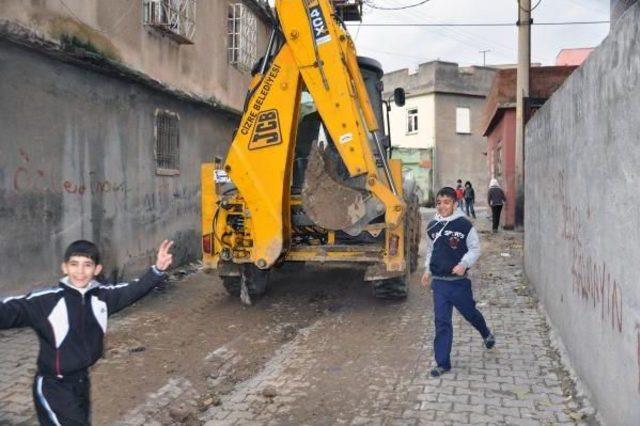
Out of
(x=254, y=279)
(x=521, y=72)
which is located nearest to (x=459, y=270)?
(x=254, y=279)

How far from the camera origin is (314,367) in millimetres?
5484

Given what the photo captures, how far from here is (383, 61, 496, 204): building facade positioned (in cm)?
3266

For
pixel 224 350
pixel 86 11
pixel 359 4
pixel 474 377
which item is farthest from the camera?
pixel 359 4

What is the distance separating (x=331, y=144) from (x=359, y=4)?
408cm

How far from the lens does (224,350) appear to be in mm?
6133

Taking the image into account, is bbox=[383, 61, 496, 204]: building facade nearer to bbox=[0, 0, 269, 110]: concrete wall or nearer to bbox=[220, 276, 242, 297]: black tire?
bbox=[0, 0, 269, 110]: concrete wall

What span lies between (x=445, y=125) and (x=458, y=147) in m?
1.50

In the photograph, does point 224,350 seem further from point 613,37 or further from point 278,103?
point 613,37

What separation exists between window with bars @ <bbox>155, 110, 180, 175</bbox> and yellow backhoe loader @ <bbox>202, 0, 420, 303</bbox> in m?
2.66

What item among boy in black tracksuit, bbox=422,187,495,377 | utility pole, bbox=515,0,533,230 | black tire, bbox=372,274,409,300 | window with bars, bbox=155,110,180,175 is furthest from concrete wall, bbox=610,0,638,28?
utility pole, bbox=515,0,533,230

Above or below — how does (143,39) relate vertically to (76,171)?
above

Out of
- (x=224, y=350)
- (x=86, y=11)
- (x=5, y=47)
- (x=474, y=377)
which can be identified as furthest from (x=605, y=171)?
(x=86, y=11)

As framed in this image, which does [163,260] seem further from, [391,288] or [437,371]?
[391,288]

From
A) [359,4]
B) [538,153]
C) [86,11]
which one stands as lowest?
[538,153]
